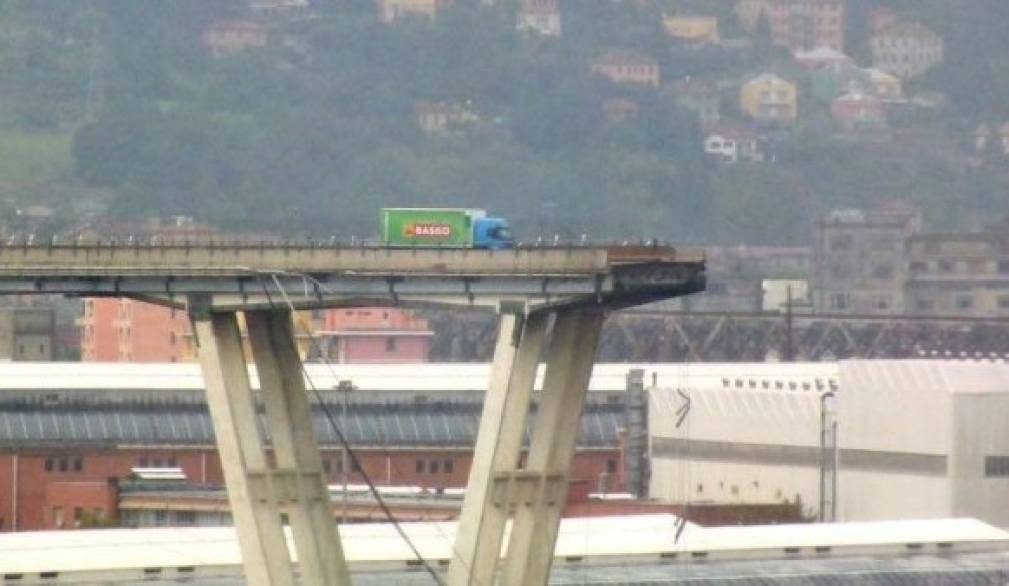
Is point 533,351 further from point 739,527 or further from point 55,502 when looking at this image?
point 55,502

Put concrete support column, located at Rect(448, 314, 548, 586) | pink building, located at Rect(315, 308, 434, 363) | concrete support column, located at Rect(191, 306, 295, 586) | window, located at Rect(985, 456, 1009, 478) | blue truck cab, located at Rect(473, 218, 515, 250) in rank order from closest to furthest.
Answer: concrete support column, located at Rect(191, 306, 295, 586) < concrete support column, located at Rect(448, 314, 548, 586) < blue truck cab, located at Rect(473, 218, 515, 250) < window, located at Rect(985, 456, 1009, 478) < pink building, located at Rect(315, 308, 434, 363)

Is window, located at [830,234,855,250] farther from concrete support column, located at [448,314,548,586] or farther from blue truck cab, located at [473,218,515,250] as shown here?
concrete support column, located at [448,314,548,586]

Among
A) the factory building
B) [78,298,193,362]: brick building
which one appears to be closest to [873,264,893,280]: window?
[78,298,193,362]: brick building

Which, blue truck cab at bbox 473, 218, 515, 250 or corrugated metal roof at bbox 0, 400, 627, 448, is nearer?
blue truck cab at bbox 473, 218, 515, 250

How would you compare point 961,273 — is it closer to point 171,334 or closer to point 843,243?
point 843,243

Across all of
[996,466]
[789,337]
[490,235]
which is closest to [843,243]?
[789,337]
